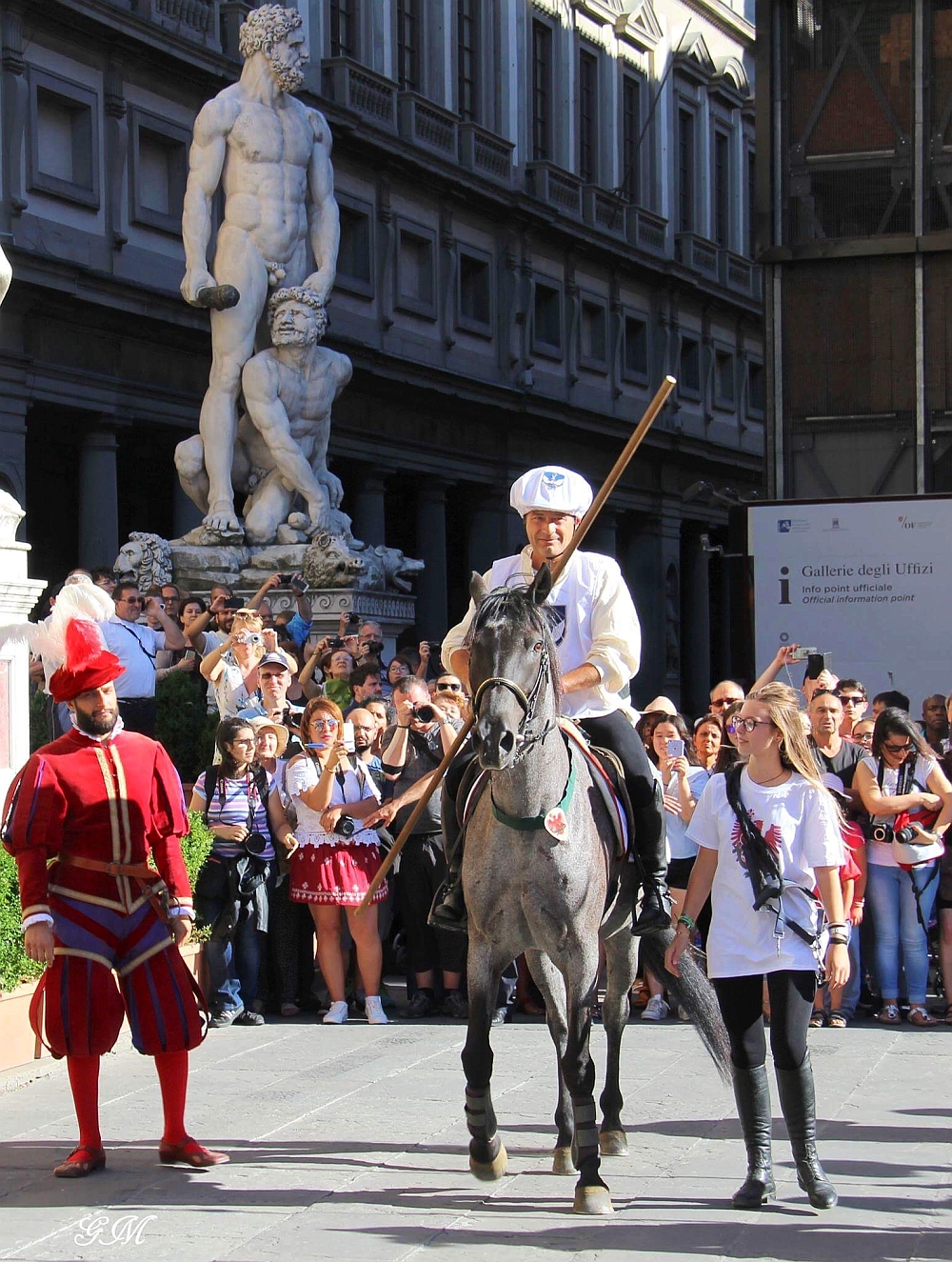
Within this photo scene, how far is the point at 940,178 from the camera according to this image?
26.1m

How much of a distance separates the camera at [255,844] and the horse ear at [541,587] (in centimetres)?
539

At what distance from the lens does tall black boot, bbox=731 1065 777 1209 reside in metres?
7.02

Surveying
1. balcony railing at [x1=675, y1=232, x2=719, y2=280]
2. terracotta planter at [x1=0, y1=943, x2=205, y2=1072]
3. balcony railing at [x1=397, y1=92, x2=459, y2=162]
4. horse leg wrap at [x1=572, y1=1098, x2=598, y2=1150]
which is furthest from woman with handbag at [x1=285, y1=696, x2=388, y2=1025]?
balcony railing at [x1=675, y1=232, x2=719, y2=280]

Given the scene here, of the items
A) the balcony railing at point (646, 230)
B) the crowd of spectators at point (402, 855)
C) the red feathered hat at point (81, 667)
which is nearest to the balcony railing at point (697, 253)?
the balcony railing at point (646, 230)

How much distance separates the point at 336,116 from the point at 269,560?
900 inches

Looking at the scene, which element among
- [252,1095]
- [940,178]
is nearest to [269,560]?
[252,1095]

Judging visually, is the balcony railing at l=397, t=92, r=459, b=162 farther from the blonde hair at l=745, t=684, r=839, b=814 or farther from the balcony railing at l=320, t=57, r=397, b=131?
the blonde hair at l=745, t=684, r=839, b=814

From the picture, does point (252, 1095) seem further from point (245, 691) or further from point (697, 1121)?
point (245, 691)

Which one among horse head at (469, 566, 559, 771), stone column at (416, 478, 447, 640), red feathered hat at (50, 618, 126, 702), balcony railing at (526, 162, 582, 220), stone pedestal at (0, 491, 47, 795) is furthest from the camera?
balcony railing at (526, 162, 582, 220)

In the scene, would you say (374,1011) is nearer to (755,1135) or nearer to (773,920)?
(755,1135)

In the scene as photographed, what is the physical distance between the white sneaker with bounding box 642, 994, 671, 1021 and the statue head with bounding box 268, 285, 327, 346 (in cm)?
818

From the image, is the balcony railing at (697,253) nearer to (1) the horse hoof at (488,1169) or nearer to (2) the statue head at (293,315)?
(2) the statue head at (293,315)

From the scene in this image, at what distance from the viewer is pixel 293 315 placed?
59.4 ft

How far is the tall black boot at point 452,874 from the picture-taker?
25.1 ft
